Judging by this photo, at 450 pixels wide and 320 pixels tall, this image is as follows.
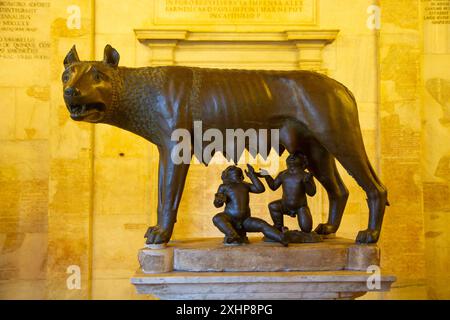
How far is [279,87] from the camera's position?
3.82m

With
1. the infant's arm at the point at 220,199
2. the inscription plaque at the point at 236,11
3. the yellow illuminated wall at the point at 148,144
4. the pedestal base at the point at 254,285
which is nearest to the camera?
the pedestal base at the point at 254,285

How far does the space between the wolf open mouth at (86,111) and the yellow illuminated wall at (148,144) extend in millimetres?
3497

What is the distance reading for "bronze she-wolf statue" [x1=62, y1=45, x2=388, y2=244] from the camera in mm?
3551

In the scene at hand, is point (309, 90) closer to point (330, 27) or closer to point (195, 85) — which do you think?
point (195, 85)

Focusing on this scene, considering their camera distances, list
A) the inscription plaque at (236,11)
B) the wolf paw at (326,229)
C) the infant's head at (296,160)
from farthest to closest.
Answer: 1. the inscription plaque at (236,11)
2. the wolf paw at (326,229)
3. the infant's head at (296,160)

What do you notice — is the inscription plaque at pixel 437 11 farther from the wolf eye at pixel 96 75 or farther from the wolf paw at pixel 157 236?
the wolf paw at pixel 157 236

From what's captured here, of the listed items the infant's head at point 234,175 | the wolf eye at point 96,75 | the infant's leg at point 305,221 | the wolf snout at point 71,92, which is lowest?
the infant's leg at point 305,221

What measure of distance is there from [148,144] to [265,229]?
375cm

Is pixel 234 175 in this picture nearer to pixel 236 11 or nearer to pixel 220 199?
pixel 220 199

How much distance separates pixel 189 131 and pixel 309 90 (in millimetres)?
975

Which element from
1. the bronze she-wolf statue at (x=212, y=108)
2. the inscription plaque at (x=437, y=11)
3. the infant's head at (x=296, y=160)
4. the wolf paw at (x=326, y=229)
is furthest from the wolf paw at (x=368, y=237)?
the inscription plaque at (x=437, y=11)

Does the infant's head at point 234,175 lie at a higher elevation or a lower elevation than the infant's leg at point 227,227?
higher

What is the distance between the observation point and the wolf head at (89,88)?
11.2 feet

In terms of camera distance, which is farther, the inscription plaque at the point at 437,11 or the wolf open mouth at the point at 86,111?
the inscription plaque at the point at 437,11
